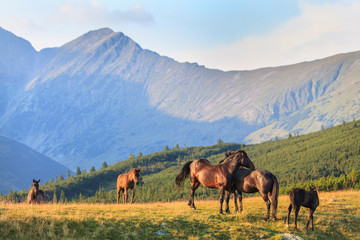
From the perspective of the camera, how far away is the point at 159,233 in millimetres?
20297

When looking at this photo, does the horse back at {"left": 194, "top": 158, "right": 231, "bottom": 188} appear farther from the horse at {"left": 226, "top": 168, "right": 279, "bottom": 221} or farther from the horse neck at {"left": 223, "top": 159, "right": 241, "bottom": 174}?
the horse at {"left": 226, "top": 168, "right": 279, "bottom": 221}

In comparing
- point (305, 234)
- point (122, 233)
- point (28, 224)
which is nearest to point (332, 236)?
point (305, 234)

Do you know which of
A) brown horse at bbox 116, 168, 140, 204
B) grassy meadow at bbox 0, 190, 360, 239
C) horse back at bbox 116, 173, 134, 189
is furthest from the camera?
horse back at bbox 116, 173, 134, 189

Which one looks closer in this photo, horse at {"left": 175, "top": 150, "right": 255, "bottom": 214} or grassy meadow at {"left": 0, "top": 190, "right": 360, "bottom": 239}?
grassy meadow at {"left": 0, "top": 190, "right": 360, "bottom": 239}

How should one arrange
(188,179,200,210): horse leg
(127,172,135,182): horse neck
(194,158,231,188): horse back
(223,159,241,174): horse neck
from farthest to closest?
(127,172,135,182): horse neck → (188,179,200,210): horse leg → (194,158,231,188): horse back → (223,159,241,174): horse neck

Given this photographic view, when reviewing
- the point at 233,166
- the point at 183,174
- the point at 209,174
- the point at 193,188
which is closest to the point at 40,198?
the point at 183,174

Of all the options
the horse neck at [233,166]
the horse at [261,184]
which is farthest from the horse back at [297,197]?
the horse neck at [233,166]

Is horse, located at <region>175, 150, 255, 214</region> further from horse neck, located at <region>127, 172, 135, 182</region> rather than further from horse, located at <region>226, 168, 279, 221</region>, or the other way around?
horse neck, located at <region>127, 172, 135, 182</region>

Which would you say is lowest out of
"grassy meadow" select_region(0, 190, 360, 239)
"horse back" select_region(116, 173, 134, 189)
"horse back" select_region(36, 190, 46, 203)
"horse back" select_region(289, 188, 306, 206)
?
"grassy meadow" select_region(0, 190, 360, 239)

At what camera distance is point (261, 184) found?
2422 centimetres

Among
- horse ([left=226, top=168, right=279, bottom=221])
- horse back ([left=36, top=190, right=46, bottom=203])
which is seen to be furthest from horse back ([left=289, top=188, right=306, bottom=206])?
horse back ([left=36, top=190, right=46, bottom=203])

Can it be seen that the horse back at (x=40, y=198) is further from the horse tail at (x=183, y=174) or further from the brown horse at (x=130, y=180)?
the horse tail at (x=183, y=174)

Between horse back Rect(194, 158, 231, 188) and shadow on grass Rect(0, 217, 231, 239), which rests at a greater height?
horse back Rect(194, 158, 231, 188)

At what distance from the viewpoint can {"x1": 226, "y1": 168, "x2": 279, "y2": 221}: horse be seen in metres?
24.1
